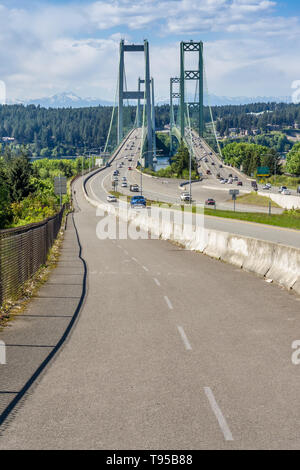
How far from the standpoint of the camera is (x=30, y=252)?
19.2 metres

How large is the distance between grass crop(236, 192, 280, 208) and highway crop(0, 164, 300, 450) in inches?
2454

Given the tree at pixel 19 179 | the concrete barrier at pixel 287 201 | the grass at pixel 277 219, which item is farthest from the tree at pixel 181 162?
the grass at pixel 277 219

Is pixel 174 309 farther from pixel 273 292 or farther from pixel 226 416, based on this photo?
pixel 226 416

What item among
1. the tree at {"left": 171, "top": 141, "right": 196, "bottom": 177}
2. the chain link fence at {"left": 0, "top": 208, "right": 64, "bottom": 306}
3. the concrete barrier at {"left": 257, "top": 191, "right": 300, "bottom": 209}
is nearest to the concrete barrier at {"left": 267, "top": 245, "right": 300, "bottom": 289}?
the chain link fence at {"left": 0, "top": 208, "right": 64, "bottom": 306}

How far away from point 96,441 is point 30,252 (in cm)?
1347

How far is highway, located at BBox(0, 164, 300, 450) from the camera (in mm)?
6461

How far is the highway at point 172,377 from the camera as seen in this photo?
21.2 ft

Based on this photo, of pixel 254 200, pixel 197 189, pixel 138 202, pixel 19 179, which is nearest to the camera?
pixel 138 202

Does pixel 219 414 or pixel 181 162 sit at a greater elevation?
pixel 219 414

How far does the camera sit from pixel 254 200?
84.2m

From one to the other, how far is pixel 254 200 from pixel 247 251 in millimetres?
62988

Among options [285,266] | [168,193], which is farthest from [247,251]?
[168,193]

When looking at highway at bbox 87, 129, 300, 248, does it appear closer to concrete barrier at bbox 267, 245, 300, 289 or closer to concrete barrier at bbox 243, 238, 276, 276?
concrete barrier at bbox 243, 238, 276, 276

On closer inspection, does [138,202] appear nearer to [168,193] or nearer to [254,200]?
[254,200]
